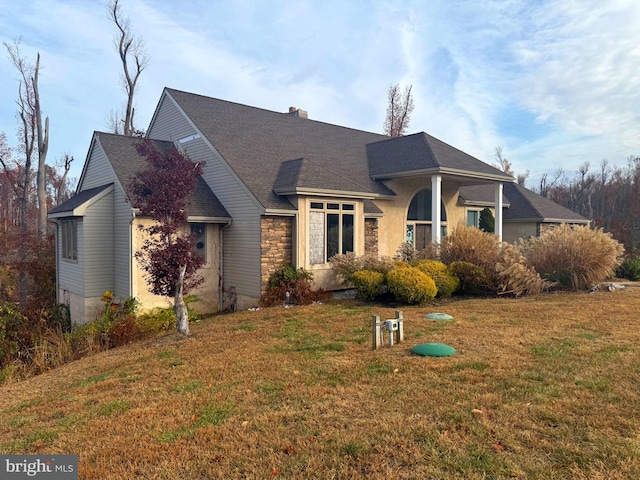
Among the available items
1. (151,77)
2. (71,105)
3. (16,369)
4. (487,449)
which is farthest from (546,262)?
(151,77)

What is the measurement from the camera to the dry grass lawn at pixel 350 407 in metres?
3.30

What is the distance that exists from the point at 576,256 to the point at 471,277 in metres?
3.13

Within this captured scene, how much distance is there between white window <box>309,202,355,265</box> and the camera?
1243 centimetres

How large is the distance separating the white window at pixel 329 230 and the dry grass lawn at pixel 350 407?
16.0ft

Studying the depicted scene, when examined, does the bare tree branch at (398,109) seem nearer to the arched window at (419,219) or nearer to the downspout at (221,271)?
the arched window at (419,219)

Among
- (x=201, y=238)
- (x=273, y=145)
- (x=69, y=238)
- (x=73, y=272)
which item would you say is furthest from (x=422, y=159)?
(x=73, y=272)

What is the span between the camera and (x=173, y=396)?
4.99 metres

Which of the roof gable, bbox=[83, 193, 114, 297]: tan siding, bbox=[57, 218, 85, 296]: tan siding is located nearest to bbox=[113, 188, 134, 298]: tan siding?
bbox=[83, 193, 114, 297]: tan siding

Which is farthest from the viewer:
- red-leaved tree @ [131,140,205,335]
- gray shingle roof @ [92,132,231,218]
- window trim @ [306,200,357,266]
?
window trim @ [306,200,357,266]

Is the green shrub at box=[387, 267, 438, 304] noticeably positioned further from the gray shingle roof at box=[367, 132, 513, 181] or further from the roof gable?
the roof gable

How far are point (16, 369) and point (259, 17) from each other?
445 inches

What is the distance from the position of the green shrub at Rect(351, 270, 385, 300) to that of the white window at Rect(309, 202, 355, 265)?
164 cm

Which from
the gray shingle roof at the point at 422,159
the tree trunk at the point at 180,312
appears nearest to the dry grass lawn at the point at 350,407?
the tree trunk at the point at 180,312

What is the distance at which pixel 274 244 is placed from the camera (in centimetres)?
1188
